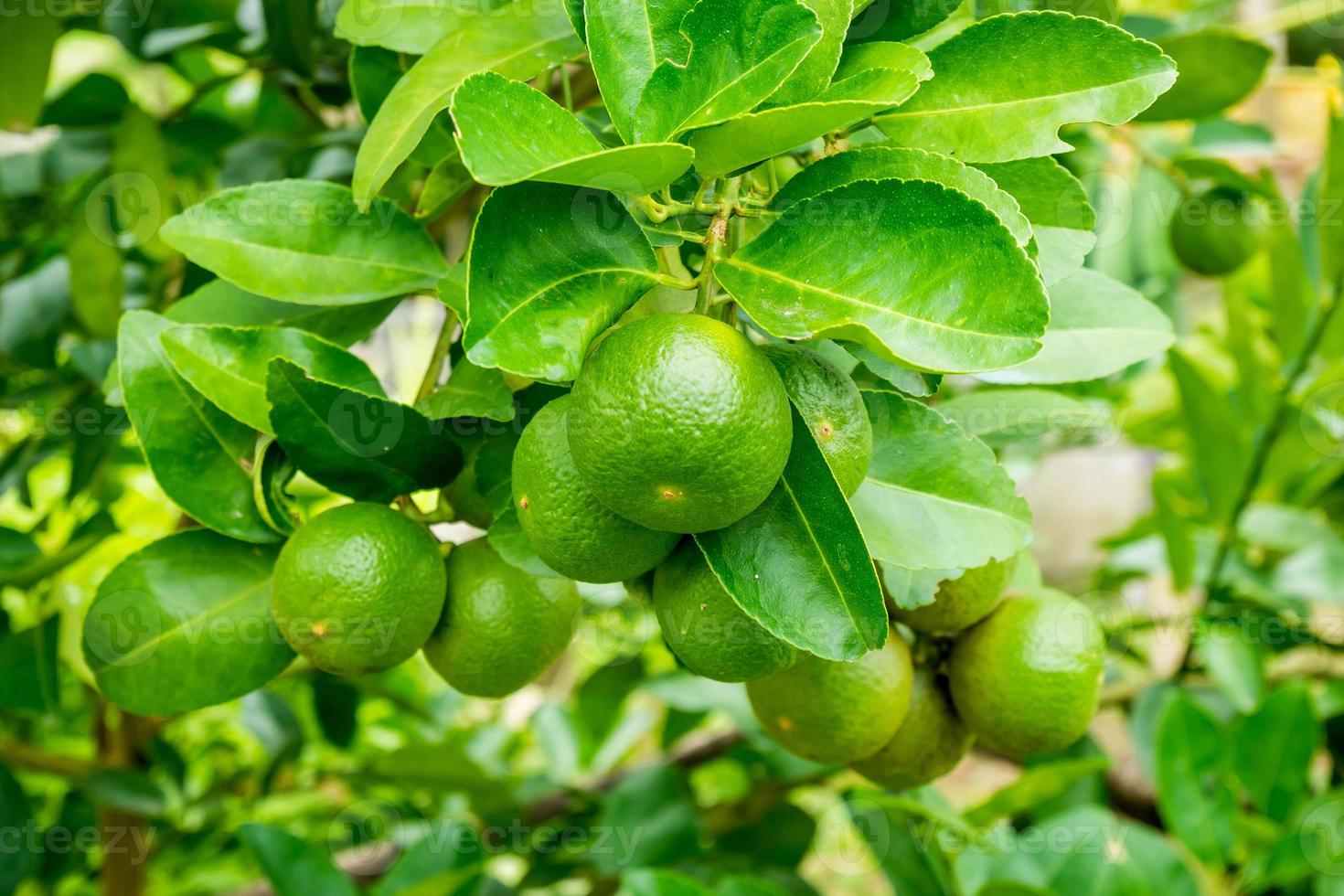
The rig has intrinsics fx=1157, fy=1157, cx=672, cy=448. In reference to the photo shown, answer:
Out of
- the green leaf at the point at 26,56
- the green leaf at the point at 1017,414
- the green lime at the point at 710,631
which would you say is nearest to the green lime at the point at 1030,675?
the green leaf at the point at 1017,414

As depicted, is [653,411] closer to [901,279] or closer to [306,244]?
[901,279]

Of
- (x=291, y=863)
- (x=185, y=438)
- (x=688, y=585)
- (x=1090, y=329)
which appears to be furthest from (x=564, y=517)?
(x=291, y=863)

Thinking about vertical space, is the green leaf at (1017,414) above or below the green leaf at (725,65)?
below

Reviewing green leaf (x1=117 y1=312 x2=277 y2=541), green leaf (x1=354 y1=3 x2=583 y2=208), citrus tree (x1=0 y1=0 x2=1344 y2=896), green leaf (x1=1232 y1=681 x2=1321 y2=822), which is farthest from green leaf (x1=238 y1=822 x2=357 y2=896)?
green leaf (x1=1232 y1=681 x2=1321 y2=822)

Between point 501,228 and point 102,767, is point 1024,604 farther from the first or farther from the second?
point 102,767

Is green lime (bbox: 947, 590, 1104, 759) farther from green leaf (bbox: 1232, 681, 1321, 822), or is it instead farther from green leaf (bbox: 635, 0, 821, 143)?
green leaf (bbox: 1232, 681, 1321, 822)

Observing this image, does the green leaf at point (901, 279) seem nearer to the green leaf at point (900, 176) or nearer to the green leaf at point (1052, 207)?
the green leaf at point (900, 176)

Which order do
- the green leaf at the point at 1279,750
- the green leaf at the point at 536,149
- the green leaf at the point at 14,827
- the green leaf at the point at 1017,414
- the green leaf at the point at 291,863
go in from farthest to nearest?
the green leaf at the point at 1279,750 → the green leaf at the point at 14,827 → the green leaf at the point at 291,863 → the green leaf at the point at 1017,414 → the green leaf at the point at 536,149
